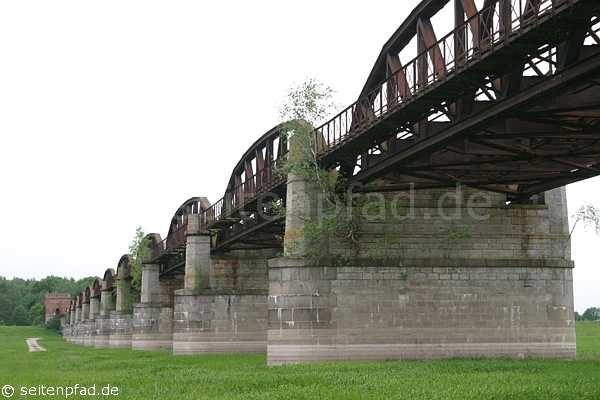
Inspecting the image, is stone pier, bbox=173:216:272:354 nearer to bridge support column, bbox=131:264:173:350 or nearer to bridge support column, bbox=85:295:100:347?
bridge support column, bbox=131:264:173:350

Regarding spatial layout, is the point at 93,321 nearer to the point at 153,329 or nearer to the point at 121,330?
the point at 121,330

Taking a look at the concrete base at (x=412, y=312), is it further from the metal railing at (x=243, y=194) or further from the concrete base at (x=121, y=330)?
the concrete base at (x=121, y=330)

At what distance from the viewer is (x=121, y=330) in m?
91.2

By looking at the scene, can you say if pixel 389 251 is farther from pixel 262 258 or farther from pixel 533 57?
pixel 262 258

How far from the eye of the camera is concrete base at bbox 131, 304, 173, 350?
74.6 m

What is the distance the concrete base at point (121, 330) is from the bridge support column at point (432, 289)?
193 feet

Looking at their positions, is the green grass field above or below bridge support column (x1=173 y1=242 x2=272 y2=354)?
below

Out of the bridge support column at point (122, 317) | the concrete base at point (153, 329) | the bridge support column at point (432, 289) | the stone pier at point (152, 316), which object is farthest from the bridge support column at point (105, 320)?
the bridge support column at point (432, 289)

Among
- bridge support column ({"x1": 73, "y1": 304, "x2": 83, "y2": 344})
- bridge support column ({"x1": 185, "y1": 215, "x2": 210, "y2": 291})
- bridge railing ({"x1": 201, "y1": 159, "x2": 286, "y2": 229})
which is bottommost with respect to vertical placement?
bridge support column ({"x1": 73, "y1": 304, "x2": 83, "y2": 344})

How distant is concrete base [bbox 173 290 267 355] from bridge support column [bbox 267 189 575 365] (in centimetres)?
1873

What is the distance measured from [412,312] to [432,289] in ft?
4.16

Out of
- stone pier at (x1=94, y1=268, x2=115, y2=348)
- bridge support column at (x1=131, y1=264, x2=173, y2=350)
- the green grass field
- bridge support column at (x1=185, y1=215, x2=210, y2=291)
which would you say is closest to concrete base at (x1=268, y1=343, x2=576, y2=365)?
the green grass field

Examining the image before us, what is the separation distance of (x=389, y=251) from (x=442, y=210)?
2871 mm

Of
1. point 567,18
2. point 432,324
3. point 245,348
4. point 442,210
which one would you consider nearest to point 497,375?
point 432,324
